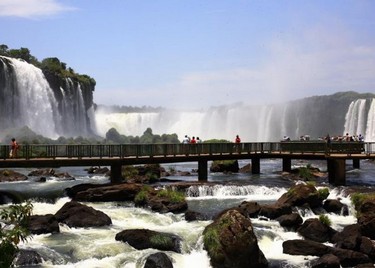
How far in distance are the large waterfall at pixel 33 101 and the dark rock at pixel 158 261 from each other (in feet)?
179

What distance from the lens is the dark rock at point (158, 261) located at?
53.2ft

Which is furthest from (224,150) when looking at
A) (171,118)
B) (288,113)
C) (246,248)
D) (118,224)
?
(171,118)

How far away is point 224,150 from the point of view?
1517 inches

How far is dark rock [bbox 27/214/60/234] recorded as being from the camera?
19781 millimetres

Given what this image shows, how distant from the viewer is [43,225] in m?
20.1

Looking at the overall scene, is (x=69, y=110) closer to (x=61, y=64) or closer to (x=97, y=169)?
(x=61, y=64)

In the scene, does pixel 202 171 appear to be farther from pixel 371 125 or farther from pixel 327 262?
pixel 371 125

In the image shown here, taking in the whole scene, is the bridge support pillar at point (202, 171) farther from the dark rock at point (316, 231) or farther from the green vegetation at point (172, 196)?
the dark rock at point (316, 231)

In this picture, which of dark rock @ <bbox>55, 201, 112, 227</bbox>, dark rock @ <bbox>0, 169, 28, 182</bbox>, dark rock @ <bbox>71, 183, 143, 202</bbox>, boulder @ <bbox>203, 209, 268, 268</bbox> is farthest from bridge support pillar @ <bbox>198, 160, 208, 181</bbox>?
boulder @ <bbox>203, 209, 268, 268</bbox>

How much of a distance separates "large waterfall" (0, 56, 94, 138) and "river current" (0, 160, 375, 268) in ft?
114

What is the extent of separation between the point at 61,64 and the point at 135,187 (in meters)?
75.0

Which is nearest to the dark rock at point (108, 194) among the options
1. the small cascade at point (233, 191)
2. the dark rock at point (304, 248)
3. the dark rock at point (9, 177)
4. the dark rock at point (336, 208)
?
the small cascade at point (233, 191)

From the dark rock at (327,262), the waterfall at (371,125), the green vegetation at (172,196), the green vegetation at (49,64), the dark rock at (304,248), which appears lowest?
the dark rock at (327,262)

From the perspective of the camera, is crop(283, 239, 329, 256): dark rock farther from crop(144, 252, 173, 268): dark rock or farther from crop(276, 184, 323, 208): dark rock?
crop(276, 184, 323, 208): dark rock
